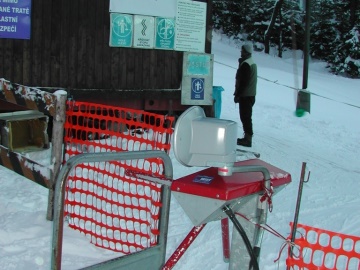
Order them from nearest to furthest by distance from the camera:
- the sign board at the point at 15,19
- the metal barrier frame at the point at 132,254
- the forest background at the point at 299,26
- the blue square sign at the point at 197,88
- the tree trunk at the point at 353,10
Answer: the metal barrier frame at the point at 132,254 < the sign board at the point at 15,19 < the blue square sign at the point at 197,88 < the forest background at the point at 299,26 < the tree trunk at the point at 353,10

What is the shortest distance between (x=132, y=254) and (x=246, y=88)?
624cm

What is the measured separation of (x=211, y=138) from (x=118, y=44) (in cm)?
673

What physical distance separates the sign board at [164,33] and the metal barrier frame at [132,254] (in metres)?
5.97

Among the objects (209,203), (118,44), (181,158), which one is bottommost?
(209,203)

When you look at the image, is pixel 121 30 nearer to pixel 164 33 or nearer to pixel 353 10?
pixel 164 33

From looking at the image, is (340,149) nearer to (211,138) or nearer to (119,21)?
(119,21)

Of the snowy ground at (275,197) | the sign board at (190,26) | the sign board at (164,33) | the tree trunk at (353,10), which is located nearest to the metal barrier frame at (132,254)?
the snowy ground at (275,197)

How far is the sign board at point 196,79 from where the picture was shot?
9.76 m

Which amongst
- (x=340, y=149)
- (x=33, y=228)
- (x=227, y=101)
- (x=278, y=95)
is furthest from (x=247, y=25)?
(x=33, y=228)

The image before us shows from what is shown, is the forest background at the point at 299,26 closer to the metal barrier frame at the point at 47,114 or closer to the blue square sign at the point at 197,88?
the blue square sign at the point at 197,88

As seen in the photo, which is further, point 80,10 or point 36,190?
point 80,10

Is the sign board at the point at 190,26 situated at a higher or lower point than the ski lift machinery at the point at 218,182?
higher

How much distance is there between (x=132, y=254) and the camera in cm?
330

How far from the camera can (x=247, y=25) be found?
32.8 metres
